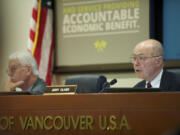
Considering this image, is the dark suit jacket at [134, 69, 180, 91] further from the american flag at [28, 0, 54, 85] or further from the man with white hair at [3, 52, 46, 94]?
the american flag at [28, 0, 54, 85]

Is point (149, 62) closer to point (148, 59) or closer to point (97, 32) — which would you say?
point (148, 59)

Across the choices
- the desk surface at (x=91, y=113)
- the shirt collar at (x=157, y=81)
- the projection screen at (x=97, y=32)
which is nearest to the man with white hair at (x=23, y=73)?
the projection screen at (x=97, y=32)

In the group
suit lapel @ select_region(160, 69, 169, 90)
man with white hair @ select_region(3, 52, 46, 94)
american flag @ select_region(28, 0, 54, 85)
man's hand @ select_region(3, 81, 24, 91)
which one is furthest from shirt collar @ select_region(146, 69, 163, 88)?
american flag @ select_region(28, 0, 54, 85)

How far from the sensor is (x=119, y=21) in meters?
5.15

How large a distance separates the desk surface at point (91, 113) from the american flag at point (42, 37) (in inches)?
100.0

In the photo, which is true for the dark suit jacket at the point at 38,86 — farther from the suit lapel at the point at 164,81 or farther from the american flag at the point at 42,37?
the suit lapel at the point at 164,81

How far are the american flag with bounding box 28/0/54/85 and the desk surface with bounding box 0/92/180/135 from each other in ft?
8.33

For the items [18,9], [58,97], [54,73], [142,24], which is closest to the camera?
[58,97]

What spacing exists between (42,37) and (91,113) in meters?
2.98

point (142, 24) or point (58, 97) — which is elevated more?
point (142, 24)

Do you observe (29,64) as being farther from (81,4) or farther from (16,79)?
(81,4)

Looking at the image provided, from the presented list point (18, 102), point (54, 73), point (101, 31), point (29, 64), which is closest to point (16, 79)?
point (29, 64)

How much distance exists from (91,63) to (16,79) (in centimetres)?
118

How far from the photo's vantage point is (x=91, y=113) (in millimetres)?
2520
